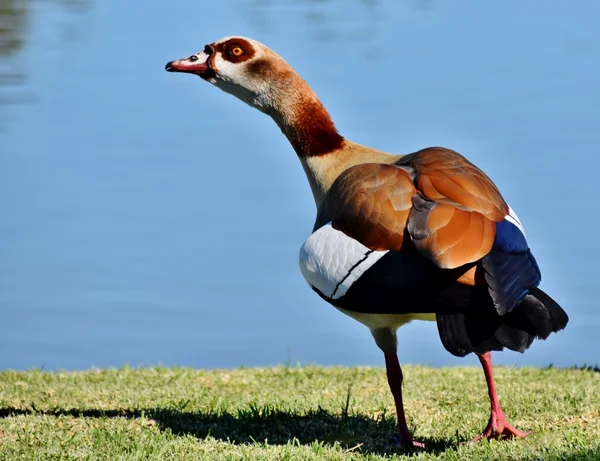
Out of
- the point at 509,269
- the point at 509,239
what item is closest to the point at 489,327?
the point at 509,269

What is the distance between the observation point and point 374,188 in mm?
5117

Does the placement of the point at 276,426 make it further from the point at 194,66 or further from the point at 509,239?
the point at 194,66

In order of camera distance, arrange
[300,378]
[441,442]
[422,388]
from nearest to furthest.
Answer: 1. [441,442]
2. [422,388]
3. [300,378]

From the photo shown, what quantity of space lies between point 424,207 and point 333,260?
0.51m

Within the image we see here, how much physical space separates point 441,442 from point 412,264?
4.35 feet

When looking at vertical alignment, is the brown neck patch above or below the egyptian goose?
above

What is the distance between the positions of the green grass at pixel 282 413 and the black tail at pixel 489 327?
0.62m

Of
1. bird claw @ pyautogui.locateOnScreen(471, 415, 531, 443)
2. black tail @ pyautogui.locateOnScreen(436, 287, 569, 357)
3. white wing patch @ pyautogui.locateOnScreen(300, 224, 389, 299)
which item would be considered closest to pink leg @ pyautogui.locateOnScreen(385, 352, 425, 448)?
bird claw @ pyautogui.locateOnScreen(471, 415, 531, 443)

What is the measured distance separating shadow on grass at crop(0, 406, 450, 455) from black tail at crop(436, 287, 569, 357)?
0.88 metres

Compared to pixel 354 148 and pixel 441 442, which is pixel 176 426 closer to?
pixel 441 442

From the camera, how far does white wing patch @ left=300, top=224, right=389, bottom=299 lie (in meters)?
4.90

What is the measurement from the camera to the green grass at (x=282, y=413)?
17.2 feet

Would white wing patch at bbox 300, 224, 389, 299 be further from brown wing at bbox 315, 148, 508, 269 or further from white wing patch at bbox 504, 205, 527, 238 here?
white wing patch at bbox 504, 205, 527, 238

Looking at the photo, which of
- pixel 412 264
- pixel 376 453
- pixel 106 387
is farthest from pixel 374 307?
pixel 106 387
